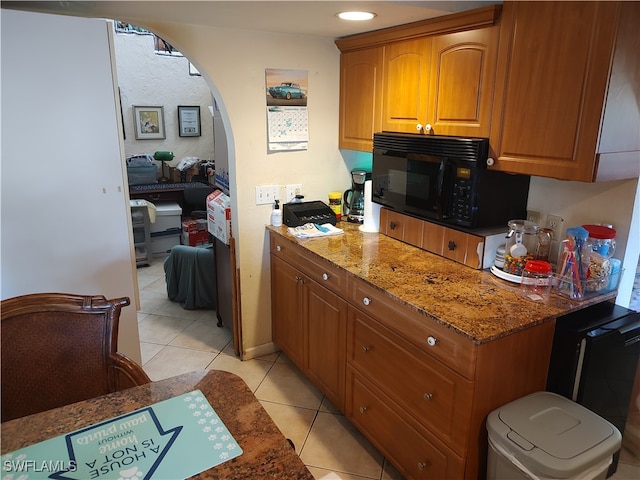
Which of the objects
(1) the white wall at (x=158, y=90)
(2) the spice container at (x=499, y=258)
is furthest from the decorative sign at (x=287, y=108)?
(1) the white wall at (x=158, y=90)

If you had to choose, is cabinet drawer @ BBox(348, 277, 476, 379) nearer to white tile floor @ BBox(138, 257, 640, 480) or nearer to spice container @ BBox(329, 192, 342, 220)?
white tile floor @ BBox(138, 257, 640, 480)

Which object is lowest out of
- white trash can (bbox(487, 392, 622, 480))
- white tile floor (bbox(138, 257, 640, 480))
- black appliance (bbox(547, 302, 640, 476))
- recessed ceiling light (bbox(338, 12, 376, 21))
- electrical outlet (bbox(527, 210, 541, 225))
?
white tile floor (bbox(138, 257, 640, 480))

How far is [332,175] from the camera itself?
305cm

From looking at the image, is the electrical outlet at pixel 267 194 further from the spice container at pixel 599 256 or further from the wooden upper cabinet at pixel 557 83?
the spice container at pixel 599 256

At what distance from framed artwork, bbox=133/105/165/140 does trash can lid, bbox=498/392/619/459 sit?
5.37 meters

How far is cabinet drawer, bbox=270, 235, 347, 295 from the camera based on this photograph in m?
2.24

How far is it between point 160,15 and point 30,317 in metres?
→ 1.54

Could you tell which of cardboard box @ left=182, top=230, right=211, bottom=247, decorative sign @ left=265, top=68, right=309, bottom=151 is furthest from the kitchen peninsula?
cardboard box @ left=182, top=230, right=211, bottom=247

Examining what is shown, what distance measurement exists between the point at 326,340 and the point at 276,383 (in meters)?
0.59

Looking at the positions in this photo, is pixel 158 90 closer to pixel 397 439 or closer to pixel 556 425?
pixel 397 439

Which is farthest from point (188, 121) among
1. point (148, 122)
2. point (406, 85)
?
point (406, 85)

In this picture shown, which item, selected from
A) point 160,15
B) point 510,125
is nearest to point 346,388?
point 510,125

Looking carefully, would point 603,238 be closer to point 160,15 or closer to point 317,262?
point 317,262

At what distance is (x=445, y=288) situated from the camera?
6.18ft
